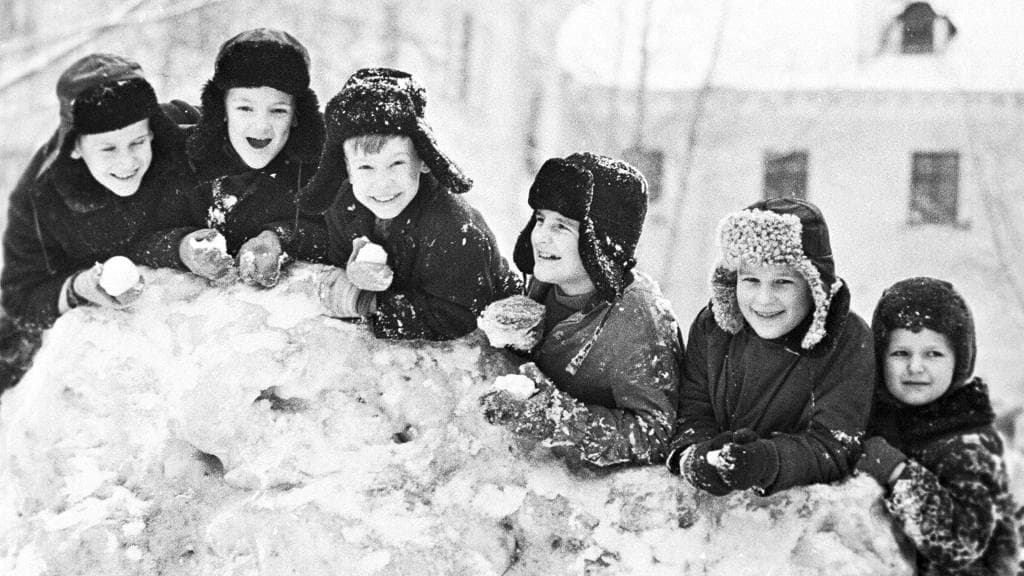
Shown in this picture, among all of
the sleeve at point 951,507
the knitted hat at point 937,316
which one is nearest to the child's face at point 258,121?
the knitted hat at point 937,316

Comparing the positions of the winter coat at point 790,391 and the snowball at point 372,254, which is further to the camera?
the snowball at point 372,254

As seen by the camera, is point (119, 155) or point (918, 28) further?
point (918, 28)

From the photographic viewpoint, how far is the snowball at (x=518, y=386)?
2711 millimetres

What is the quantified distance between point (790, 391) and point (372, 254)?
120cm

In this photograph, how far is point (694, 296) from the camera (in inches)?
551

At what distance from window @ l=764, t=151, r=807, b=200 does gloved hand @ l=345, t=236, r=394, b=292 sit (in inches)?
467

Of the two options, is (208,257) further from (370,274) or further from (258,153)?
(370,274)

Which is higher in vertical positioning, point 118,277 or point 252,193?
point 252,193

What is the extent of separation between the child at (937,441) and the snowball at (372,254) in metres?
1.36

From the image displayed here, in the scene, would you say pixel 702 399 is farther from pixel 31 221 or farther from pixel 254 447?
pixel 31 221

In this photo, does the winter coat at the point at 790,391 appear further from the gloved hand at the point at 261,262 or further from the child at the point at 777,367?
the gloved hand at the point at 261,262

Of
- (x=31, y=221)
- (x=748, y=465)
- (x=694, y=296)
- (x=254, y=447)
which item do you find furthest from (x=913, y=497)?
(x=694, y=296)

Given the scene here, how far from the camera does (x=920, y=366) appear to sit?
266 cm

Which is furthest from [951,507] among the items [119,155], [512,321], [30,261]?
[30,261]
